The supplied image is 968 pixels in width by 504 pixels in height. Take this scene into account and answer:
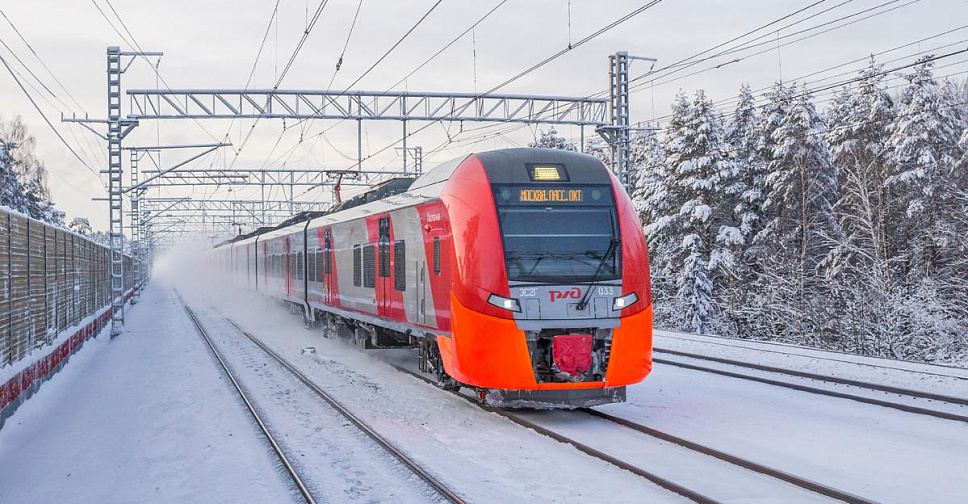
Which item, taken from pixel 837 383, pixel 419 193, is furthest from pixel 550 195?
pixel 837 383

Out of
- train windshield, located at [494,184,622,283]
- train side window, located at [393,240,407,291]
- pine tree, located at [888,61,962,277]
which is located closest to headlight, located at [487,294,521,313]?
train windshield, located at [494,184,622,283]

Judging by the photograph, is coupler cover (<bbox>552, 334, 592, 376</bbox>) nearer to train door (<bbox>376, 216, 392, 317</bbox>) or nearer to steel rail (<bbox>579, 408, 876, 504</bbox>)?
steel rail (<bbox>579, 408, 876, 504</bbox>)

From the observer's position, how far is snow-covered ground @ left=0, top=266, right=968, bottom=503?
7281mm

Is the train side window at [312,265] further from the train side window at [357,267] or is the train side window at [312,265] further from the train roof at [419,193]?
the train side window at [357,267]

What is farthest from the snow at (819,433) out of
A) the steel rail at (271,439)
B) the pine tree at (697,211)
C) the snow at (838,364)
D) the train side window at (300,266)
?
the pine tree at (697,211)

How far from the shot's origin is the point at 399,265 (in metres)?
13.1

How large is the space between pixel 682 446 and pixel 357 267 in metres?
8.91

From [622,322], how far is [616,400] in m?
0.93

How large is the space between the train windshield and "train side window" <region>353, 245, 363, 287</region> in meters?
6.23

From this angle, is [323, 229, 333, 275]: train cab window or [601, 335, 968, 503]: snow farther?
[323, 229, 333, 275]: train cab window

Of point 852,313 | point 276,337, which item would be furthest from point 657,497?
point 276,337

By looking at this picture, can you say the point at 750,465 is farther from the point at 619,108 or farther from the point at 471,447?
the point at 619,108

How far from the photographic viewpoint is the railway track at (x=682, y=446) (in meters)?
6.62

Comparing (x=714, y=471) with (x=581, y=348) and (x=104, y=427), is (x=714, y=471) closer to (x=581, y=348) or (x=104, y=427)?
(x=581, y=348)
